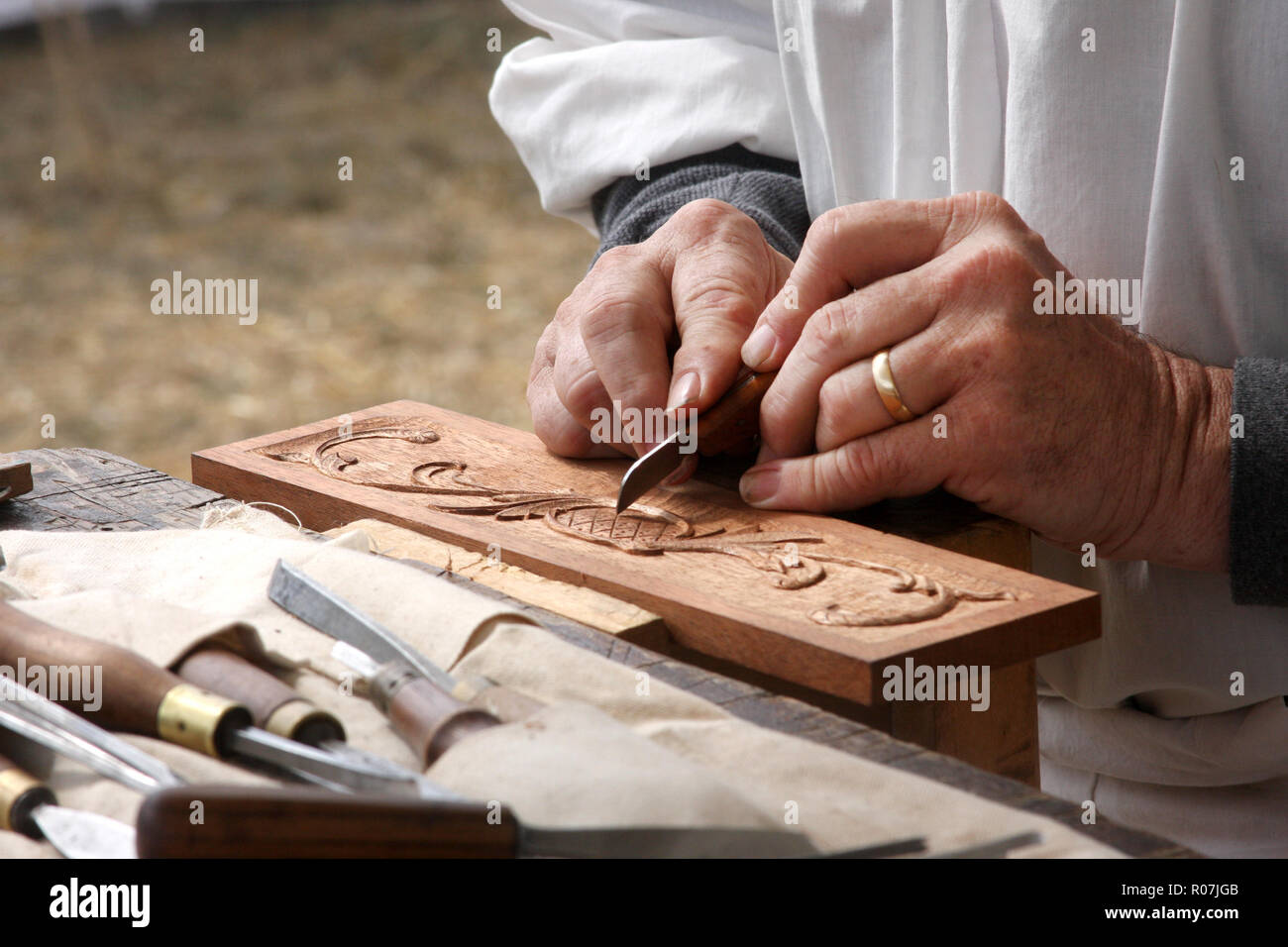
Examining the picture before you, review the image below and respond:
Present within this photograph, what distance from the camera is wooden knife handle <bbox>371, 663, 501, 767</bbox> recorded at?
2.60ft

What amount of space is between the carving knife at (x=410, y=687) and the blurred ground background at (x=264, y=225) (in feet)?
13.4

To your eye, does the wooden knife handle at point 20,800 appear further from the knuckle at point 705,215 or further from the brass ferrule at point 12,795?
the knuckle at point 705,215

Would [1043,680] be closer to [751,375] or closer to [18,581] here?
[751,375]

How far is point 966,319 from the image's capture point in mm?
1242

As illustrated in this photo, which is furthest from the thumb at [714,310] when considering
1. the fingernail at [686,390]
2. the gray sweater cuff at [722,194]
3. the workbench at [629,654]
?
the workbench at [629,654]

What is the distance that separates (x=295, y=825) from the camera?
66 cm

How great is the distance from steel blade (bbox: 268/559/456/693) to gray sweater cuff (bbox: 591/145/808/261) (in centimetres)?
92

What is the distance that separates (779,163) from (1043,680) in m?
0.89

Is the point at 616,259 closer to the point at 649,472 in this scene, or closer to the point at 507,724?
the point at 649,472

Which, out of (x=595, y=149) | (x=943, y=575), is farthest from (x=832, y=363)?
(x=595, y=149)

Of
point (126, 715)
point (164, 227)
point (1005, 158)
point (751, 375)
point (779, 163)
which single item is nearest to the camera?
point (126, 715)

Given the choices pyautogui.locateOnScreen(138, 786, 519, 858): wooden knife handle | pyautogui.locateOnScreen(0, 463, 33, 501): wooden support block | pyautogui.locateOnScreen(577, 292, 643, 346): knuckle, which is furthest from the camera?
pyautogui.locateOnScreen(577, 292, 643, 346): knuckle

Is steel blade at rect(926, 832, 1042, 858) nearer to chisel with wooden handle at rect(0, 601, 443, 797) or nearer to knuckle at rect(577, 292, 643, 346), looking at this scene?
chisel with wooden handle at rect(0, 601, 443, 797)

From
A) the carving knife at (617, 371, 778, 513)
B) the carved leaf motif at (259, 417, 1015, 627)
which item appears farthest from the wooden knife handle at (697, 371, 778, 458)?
the carved leaf motif at (259, 417, 1015, 627)
